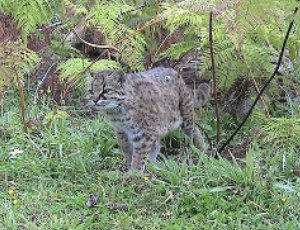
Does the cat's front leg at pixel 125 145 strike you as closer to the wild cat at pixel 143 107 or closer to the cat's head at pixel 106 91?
the wild cat at pixel 143 107

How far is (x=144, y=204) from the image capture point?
5.55 m

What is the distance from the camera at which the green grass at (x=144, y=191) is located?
525 cm

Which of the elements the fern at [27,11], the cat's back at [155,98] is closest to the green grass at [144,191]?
the cat's back at [155,98]

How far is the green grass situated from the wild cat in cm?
24

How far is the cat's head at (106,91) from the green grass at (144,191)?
62cm

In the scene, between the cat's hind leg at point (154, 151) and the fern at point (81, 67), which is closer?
the fern at point (81, 67)

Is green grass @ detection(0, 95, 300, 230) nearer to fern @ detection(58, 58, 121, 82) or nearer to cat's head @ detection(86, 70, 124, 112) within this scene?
cat's head @ detection(86, 70, 124, 112)

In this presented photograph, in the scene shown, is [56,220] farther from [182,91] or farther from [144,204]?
[182,91]

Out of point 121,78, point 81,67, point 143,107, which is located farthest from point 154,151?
point 81,67

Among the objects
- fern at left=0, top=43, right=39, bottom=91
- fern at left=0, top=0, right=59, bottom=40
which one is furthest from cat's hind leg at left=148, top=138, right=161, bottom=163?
fern at left=0, top=0, right=59, bottom=40

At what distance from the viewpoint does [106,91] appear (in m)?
5.94

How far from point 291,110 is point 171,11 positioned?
1.88 m

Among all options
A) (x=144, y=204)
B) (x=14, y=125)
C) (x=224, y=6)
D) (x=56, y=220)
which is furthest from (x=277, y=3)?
(x=14, y=125)

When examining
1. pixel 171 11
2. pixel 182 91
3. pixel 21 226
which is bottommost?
pixel 21 226
